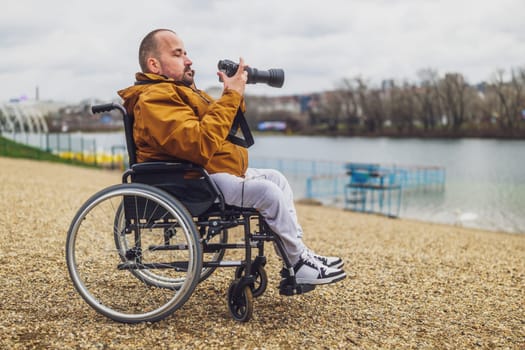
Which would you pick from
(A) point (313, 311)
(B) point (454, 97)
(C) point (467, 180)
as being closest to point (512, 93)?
(B) point (454, 97)

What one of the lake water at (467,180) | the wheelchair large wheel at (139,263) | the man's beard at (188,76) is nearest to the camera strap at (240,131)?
the man's beard at (188,76)

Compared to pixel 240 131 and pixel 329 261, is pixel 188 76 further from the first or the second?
pixel 329 261

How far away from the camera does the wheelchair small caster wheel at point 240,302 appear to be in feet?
10.3

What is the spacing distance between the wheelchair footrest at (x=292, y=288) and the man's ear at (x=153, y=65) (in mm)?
1397

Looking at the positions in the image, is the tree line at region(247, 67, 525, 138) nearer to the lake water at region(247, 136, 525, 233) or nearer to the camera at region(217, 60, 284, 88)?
the lake water at region(247, 136, 525, 233)

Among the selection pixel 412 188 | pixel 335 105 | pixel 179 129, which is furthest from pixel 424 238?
pixel 335 105

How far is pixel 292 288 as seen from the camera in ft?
10.3

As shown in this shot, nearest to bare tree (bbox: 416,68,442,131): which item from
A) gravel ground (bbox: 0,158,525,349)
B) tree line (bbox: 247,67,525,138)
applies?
tree line (bbox: 247,67,525,138)

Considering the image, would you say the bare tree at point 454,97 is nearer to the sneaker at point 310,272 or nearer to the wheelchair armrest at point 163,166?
the sneaker at point 310,272

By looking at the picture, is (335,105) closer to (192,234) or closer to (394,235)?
(394,235)

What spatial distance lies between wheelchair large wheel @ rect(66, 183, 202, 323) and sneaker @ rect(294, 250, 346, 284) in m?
0.60

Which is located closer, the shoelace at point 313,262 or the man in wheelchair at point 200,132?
the man in wheelchair at point 200,132

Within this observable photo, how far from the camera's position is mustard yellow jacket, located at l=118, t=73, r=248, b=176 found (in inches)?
115

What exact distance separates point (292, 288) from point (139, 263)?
905 mm
